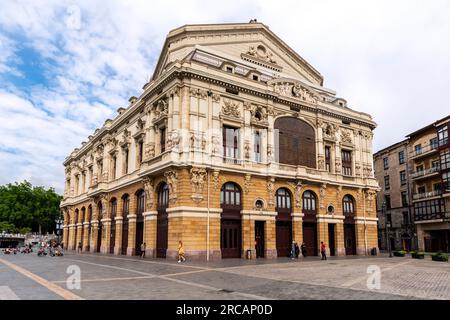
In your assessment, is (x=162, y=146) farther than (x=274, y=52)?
No

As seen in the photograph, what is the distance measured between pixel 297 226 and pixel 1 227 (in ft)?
265

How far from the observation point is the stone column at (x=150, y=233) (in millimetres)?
34750

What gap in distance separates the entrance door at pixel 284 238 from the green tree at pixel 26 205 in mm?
79351

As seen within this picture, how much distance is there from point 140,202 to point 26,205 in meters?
77.9

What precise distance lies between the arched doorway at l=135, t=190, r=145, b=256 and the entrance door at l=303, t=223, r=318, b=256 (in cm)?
1717

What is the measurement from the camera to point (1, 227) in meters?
89.6

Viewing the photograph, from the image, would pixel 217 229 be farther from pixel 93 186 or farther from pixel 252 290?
pixel 93 186

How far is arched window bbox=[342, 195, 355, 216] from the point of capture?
43.5 m

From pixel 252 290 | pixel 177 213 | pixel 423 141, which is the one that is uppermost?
pixel 423 141

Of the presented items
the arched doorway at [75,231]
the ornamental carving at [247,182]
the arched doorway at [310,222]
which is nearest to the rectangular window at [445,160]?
the arched doorway at [310,222]

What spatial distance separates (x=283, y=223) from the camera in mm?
37750
